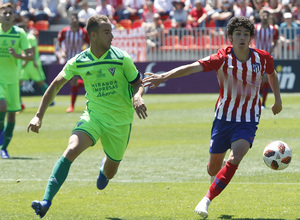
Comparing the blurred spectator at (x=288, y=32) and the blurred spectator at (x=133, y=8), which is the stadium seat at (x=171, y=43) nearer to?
the blurred spectator at (x=133, y=8)

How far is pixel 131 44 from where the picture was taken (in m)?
24.1

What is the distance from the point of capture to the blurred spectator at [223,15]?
23836mm

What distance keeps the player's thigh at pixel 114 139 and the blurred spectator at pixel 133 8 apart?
793 inches

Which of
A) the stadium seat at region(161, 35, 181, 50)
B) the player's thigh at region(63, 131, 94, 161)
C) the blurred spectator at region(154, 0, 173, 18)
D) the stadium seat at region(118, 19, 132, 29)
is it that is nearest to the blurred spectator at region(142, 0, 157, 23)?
the blurred spectator at region(154, 0, 173, 18)

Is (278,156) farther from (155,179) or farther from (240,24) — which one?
(155,179)

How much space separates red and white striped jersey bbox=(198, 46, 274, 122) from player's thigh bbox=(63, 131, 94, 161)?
1.43 metres

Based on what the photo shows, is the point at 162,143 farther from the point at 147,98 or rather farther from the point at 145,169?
the point at 147,98

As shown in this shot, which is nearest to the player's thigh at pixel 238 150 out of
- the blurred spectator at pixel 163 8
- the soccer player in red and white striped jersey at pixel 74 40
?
the soccer player in red and white striped jersey at pixel 74 40

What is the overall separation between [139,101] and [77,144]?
746 mm

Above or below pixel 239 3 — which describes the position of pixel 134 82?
above

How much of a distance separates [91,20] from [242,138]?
77.8 inches

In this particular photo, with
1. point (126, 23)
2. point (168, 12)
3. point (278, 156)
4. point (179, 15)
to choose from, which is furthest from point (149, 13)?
point (278, 156)

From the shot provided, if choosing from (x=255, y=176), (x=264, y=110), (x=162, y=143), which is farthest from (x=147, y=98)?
(x=255, y=176)

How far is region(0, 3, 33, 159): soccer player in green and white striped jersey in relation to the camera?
1122 centimetres
